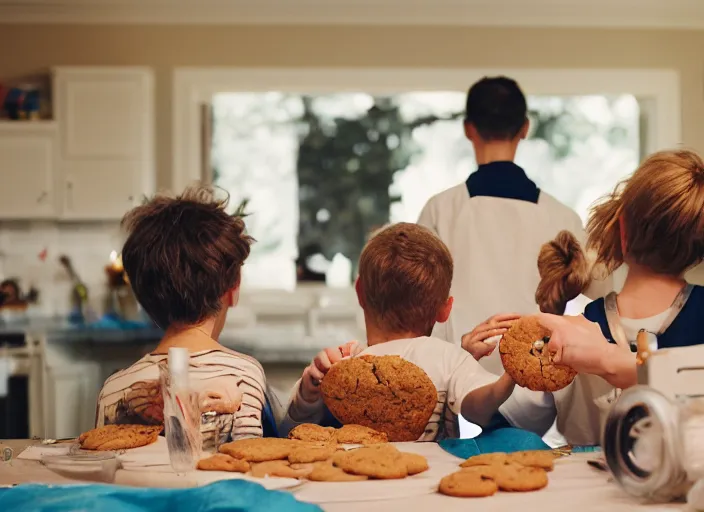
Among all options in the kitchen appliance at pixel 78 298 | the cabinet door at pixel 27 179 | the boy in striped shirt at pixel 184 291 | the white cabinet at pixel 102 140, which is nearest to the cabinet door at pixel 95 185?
the white cabinet at pixel 102 140

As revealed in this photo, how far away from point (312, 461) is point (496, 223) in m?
1.49

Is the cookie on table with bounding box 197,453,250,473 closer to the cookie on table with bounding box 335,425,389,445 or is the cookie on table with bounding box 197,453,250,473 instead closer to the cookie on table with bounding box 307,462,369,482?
the cookie on table with bounding box 307,462,369,482

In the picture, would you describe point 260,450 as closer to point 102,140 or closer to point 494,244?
point 494,244

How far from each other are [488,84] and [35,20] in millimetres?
3959

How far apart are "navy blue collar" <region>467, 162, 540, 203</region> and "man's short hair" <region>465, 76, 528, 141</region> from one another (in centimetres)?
9

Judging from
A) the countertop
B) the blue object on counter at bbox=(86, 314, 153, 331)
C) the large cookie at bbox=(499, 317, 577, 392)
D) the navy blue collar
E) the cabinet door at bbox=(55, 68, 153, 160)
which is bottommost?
the countertop

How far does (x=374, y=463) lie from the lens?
108 cm

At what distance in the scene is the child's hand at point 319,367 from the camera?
149 centimetres

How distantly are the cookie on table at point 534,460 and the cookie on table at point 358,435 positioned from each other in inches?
10.7

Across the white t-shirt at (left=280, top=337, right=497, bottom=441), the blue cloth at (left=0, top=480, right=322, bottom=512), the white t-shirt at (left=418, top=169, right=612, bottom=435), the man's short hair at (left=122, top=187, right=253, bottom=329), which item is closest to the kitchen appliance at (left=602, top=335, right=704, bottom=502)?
the blue cloth at (left=0, top=480, right=322, bottom=512)

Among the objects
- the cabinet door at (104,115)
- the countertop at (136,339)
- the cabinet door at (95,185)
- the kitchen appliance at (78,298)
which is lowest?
the countertop at (136,339)

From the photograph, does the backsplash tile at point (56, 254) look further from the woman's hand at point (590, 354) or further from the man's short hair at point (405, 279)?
the woman's hand at point (590, 354)

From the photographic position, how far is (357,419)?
4.69 feet

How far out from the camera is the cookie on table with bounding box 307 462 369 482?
3.48ft
